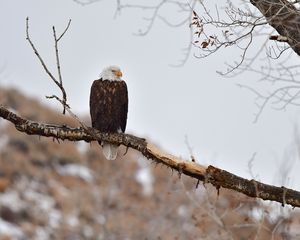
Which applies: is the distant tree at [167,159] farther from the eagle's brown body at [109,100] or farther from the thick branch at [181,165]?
the eagle's brown body at [109,100]

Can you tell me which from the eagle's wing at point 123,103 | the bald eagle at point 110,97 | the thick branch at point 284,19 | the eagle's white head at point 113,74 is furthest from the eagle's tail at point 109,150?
the thick branch at point 284,19

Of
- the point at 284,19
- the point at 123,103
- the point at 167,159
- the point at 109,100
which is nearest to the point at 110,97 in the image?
the point at 109,100

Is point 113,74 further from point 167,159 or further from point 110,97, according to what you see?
point 167,159

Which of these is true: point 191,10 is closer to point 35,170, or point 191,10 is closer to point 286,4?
point 286,4

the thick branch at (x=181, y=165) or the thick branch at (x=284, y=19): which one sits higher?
the thick branch at (x=284, y=19)

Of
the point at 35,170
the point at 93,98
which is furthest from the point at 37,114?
the point at 93,98

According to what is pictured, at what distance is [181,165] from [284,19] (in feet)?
4.65

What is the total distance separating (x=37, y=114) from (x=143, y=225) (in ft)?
42.7

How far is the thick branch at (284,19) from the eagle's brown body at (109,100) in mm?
2155

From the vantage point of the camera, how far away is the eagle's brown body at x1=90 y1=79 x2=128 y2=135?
22.1 feet

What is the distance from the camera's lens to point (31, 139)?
26906mm

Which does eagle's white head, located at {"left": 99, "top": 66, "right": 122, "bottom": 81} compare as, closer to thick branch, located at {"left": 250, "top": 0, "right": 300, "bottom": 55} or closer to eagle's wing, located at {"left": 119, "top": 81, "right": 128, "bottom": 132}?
eagle's wing, located at {"left": 119, "top": 81, "right": 128, "bottom": 132}

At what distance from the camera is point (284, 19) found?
493 cm

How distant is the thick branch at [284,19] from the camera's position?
4.79 metres
